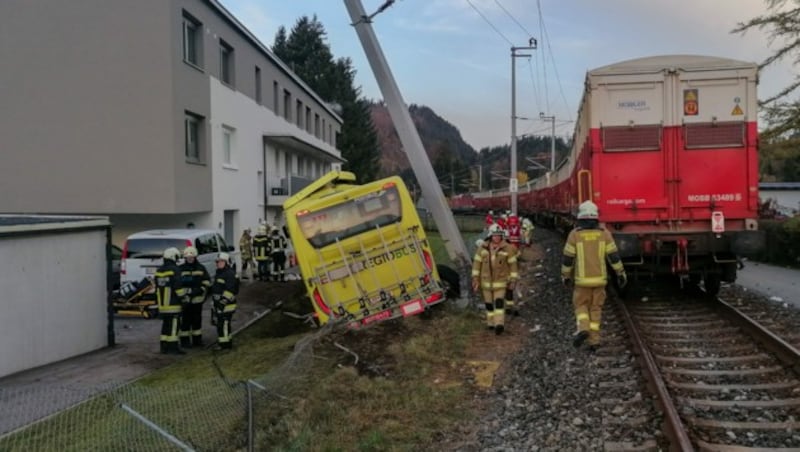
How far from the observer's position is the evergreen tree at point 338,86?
225ft

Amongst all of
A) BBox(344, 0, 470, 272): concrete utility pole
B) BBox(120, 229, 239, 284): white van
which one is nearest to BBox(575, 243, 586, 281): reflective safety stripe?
BBox(344, 0, 470, 272): concrete utility pole

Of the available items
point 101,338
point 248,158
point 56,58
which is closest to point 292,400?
point 101,338

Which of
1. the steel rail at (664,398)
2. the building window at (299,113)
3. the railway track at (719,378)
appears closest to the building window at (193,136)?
the railway track at (719,378)

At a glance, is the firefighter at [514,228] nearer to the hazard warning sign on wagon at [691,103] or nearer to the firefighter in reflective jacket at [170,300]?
the hazard warning sign on wagon at [691,103]

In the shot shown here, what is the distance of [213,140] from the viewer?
23.9 metres

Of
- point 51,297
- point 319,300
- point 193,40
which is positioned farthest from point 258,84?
point 51,297

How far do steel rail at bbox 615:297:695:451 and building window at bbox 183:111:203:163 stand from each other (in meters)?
16.6

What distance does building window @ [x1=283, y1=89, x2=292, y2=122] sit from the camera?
37.1 meters

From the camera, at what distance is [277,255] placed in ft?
66.5

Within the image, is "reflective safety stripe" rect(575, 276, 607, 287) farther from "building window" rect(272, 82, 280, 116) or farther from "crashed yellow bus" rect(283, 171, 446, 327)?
"building window" rect(272, 82, 280, 116)

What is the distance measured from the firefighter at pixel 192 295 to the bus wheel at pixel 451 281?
4463 mm

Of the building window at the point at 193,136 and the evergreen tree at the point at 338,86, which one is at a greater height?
the evergreen tree at the point at 338,86

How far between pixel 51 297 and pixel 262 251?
9606 mm

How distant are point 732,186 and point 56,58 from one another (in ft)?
59.8
